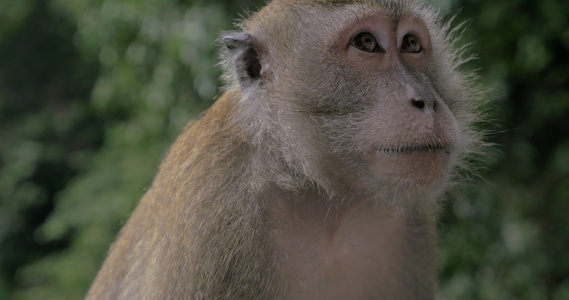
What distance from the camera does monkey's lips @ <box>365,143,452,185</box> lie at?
8.41 feet

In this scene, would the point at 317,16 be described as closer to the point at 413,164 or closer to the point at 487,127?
the point at 413,164

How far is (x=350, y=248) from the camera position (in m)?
3.05

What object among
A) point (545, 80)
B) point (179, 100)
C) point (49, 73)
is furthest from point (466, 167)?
point (49, 73)

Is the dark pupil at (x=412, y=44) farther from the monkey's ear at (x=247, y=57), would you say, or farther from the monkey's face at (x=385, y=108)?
the monkey's ear at (x=247, y=57)

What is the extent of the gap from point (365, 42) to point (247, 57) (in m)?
0.58

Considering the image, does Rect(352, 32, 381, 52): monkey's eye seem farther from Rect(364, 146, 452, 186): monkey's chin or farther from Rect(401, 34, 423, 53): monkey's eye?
Rect(364, 146, 452, 186): monkey's chin

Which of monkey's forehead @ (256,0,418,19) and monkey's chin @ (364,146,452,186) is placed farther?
monkey's forehead @ (256,0,418,19)

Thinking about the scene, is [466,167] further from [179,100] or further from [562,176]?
[179,100]

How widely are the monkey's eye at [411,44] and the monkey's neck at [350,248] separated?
0.77 metres

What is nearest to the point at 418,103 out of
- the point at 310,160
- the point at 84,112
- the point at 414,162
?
the point at 414,162

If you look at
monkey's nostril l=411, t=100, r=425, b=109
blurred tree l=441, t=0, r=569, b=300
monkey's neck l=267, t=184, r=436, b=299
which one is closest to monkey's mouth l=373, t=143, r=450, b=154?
monkey's nostril l=411, t=100, r=425, b=109

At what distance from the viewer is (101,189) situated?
27.0ft

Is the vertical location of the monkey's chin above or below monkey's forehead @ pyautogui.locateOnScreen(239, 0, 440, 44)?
below

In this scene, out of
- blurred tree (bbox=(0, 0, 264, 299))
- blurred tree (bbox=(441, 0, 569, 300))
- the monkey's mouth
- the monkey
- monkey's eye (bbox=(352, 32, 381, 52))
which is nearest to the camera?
the monkey's mouth
